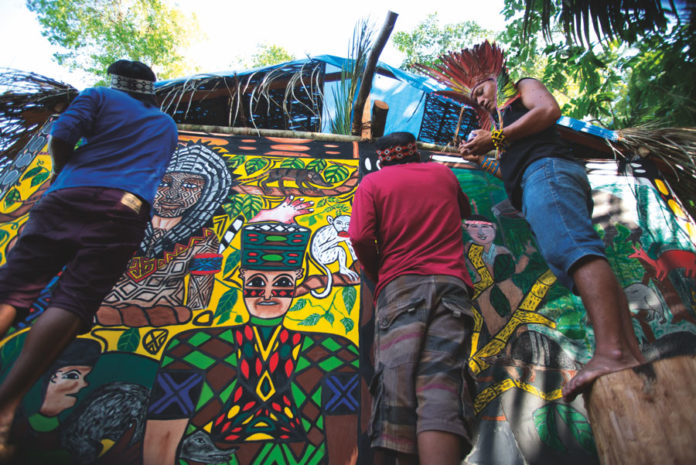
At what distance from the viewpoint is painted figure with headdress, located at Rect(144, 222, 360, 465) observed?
1.91m

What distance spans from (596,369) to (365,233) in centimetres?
108

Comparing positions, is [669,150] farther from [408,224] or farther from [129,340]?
[129,340]

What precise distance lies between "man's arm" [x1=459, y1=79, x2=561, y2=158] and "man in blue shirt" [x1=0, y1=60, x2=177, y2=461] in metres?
1.93

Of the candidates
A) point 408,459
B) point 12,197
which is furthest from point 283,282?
point 12,197

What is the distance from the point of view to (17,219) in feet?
8.56

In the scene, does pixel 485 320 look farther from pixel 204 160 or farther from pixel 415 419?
pixel 204 160

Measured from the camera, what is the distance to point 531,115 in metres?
1.80

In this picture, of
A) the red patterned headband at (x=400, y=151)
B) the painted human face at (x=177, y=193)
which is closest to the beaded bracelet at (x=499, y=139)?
the red patterned headband at (x=400, y=151)

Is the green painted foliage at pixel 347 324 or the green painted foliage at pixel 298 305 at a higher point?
the green painted foliage at pixel 298 305

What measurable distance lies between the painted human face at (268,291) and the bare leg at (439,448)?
1.31m

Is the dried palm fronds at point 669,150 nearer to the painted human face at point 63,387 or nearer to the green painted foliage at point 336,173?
the green painted foliage at point 336,173

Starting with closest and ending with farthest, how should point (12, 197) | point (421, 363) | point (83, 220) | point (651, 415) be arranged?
point (651, 415)
point (421, 363)
point (83, 220)
point (12, 197)

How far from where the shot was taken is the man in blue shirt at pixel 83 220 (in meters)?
1.53

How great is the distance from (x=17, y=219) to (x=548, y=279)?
154 inches
